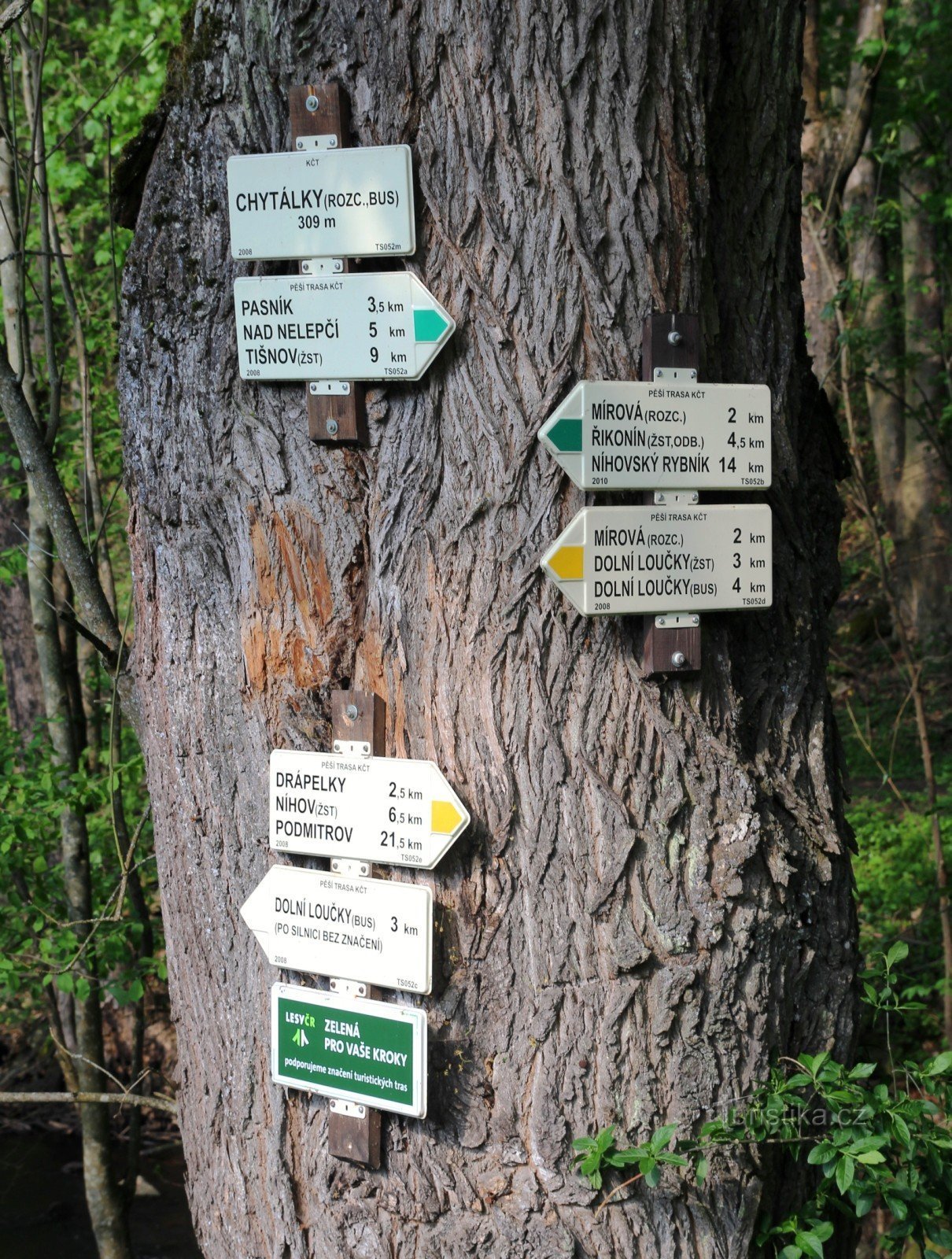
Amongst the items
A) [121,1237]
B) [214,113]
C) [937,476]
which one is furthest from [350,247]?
[937,476]

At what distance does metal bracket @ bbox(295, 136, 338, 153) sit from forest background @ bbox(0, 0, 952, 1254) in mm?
430

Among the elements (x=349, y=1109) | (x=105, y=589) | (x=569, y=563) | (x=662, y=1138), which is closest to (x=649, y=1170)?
(x=662, y=1138)

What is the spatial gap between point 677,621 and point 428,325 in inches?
28.2

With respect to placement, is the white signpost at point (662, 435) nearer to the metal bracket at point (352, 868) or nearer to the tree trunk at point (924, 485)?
the metal bracket at point (352, 868)

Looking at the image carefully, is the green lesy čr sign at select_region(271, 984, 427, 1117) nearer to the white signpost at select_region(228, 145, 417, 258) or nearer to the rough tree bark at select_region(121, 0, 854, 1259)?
the rough tree bark at select_region(121, 0, 854, 1259)

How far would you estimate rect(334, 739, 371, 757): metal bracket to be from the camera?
216 cm

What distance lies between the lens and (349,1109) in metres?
2.20

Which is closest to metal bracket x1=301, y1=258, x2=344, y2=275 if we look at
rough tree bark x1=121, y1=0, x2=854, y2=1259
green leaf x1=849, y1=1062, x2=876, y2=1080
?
rough tree bark x1=121, y1=0, x2=854, y2=1259

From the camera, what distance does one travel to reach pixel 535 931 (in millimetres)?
2074

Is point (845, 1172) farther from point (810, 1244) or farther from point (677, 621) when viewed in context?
point (677, 621)

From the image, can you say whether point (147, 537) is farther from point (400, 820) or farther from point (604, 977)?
point (604, 977)

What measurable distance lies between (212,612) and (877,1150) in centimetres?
160

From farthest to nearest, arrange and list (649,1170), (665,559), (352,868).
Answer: (352,868) < (665,559) < (649,1170)

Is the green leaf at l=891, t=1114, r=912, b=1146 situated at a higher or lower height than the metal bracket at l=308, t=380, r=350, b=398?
lower
